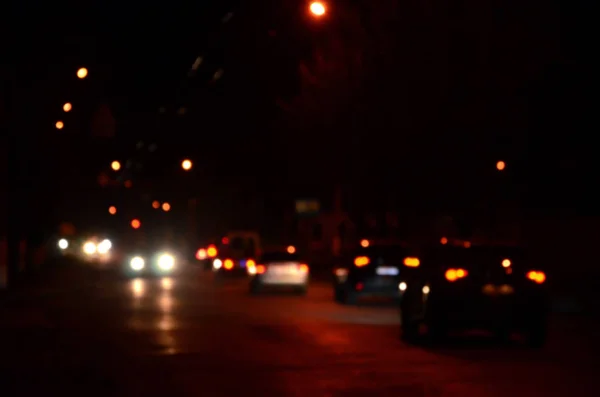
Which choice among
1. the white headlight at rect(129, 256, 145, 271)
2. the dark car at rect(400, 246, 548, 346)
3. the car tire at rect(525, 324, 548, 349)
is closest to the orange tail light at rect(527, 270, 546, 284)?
the dark car at rect(400, 246, 548, 346)

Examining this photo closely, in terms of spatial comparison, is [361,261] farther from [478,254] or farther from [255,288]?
[478,254]

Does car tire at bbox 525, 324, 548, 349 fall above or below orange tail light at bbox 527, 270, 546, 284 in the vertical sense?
below

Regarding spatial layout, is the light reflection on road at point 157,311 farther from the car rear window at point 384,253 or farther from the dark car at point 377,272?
the car rear window at point 384,253

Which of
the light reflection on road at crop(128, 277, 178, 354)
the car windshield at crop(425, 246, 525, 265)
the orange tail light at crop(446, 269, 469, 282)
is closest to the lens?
the orange tail light at crop(446, 269, 469, 282)

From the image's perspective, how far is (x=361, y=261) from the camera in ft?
97.3

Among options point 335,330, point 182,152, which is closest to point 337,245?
point 335,330

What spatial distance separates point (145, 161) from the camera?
116 meters

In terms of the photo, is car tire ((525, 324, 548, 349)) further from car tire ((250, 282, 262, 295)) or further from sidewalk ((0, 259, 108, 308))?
car tire ((250, 282, 262, 295))

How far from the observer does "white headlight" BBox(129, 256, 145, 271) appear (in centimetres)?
4959

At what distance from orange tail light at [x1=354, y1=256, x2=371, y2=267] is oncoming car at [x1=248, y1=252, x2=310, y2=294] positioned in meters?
5.02

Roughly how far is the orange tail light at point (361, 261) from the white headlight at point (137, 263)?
21.4 m

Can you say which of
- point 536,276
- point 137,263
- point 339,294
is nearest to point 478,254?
point 536,276

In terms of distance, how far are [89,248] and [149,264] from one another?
95.2 ft

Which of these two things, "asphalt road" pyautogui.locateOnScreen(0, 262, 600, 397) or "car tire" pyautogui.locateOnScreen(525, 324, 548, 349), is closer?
"asphalt road" pyautogui.locateOnScreen(0, 262, 600, 397)
